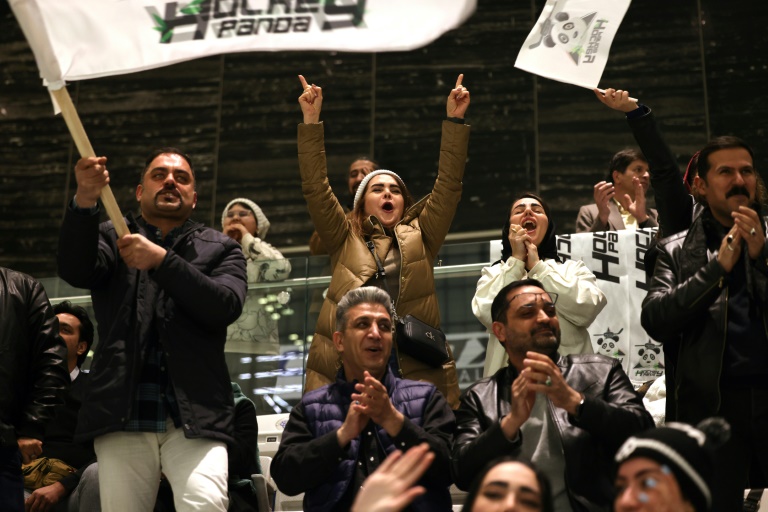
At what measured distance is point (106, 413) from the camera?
173 inches

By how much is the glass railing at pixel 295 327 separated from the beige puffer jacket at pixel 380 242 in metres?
0.96

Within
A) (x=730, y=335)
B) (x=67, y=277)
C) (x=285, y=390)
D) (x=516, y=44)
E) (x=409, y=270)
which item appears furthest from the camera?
(x=516, y=44)

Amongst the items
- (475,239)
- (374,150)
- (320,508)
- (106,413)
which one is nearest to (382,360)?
(320,508)

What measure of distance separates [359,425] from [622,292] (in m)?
2.78

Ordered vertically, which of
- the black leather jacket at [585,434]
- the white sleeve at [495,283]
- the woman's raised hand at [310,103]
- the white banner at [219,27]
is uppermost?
the woman's raised hand at [310,103]

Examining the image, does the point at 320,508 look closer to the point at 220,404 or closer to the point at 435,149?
the point at 220,404

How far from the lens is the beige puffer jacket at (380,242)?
18.2 ft

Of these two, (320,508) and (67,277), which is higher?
(67,277)

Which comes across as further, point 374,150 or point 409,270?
point 374,150

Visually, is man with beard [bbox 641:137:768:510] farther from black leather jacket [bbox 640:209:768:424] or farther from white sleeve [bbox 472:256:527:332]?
white sleeve [bbox 472:256:527:332]

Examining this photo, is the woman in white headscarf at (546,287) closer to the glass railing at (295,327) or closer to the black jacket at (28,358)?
the glass railing at (295,327)

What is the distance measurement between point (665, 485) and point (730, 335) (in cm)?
110

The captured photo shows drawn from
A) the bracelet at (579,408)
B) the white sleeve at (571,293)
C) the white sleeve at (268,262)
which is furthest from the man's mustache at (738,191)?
the white sleeve at (268,262)

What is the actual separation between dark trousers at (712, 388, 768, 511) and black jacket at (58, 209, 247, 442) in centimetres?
167
